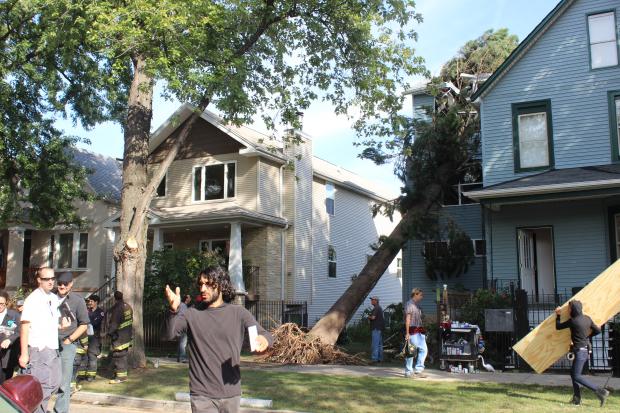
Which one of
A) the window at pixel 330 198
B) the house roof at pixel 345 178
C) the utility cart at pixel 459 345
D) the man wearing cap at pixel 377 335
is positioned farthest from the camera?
the window at pixel 330 198

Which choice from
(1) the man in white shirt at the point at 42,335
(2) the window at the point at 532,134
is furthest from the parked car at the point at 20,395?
(2) the window at the point at 532,134

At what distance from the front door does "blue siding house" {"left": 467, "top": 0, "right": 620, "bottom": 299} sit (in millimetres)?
29

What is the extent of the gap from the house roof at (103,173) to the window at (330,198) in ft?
31.3

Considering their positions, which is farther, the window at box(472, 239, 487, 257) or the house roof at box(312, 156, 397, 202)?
the house roof at box(312, 156, 397, 202)

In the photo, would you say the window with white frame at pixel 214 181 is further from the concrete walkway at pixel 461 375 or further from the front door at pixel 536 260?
the front door at pixel 536 260

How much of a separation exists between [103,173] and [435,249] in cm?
1848

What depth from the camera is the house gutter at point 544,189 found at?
15109 mm

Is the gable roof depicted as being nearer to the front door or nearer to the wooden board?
the front door

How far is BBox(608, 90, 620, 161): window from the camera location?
56.2 ft

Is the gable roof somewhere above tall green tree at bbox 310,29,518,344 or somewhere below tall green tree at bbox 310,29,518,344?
above

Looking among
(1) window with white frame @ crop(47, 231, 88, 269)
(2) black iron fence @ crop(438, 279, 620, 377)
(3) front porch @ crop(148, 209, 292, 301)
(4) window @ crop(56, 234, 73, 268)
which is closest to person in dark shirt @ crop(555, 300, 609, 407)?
(2) black iron fence @ crop(438, 279, 620, 377)

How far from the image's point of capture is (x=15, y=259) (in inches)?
1133

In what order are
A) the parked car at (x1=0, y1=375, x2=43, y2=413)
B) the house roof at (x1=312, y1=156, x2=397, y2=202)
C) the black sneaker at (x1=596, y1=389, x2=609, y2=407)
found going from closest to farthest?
the parked car at (x1=0, y1=375, x2=43, y2=413), the black sneaker at (x1=596, y1=389, x2=609, y2=407), the house roof at (x1=312, y1=156, x2=397, y2=202)

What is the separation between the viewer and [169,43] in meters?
14.1
